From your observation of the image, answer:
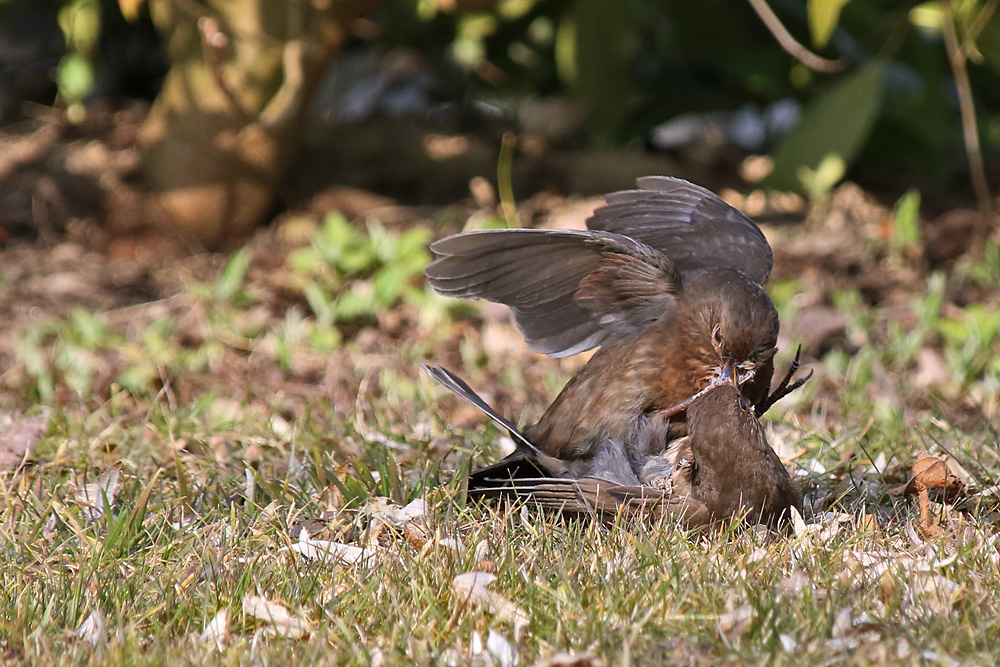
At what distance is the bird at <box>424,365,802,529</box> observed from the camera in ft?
9.04

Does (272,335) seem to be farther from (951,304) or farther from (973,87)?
(973,87)

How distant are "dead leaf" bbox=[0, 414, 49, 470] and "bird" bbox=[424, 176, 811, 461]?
54.9 inches

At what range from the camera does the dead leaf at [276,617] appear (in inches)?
88.5

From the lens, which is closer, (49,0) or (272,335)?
(272,335)

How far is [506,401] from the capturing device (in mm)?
4535

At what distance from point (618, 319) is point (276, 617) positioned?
1.32 metres

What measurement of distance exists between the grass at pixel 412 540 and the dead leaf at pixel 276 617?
0.02m

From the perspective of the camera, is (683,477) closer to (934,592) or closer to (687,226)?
(934,592)

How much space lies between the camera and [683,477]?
290 centimetres

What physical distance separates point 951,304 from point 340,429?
10.8 feet

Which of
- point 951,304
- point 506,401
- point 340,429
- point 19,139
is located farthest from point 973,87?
point 19,139

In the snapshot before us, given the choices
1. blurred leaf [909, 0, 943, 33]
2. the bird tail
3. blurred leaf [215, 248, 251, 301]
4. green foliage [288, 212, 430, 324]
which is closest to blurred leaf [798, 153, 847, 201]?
blurred leaf [909, 0, 943, 33]

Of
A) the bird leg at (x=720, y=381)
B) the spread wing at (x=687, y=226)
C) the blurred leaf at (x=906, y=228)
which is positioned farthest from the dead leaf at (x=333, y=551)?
the blurred leaf at (x=906, y=228)

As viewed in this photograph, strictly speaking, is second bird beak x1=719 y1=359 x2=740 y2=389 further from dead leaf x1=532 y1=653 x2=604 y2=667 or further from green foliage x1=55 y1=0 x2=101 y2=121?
green foliage x1=55 y1=0 x2=101 y2=121
